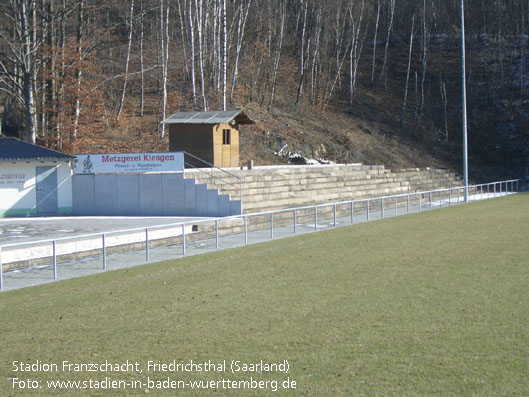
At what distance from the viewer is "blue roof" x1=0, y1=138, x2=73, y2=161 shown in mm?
24859

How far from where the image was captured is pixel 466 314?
29.7ft

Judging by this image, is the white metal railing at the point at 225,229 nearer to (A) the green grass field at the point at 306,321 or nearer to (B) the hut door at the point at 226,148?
(A) the green grass field at the point at 306,321

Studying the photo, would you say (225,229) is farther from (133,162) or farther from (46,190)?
(46,190)

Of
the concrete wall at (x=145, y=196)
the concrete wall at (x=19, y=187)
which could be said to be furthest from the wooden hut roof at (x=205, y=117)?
the concrete wall at (x=19, y=187)

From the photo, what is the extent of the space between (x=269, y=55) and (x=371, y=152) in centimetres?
1332

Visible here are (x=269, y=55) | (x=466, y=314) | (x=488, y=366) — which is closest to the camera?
(x=488, y=366)

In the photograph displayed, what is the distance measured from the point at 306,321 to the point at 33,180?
65.6 ft

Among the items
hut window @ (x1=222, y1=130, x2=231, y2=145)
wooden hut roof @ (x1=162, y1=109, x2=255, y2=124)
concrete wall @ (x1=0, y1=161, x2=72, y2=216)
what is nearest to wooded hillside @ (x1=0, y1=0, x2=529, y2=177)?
wooden hut roof @ (x1=162, y1=109, x2=255, y2=124)

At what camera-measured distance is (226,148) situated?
31.1 m

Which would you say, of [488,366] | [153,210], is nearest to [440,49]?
[153,210]

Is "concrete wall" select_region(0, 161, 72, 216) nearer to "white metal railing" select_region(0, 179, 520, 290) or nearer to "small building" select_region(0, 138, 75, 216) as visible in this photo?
"small building" select_region(0, 138, 75, 216)

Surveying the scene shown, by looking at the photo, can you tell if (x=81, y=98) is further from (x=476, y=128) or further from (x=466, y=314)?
(x=476, y=128)

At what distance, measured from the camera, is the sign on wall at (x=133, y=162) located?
1016 inches

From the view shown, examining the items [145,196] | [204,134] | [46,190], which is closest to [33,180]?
[46,190]
